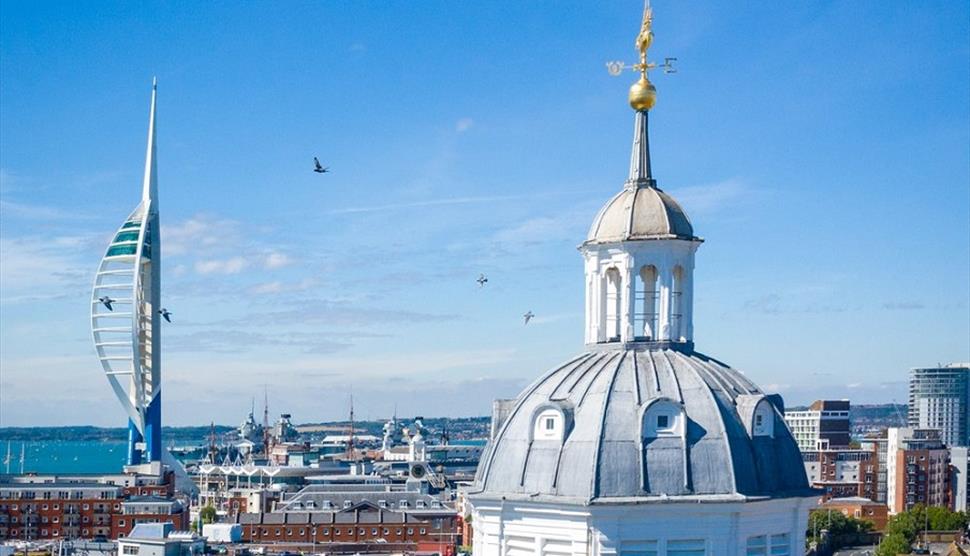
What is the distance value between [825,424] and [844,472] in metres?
26.1

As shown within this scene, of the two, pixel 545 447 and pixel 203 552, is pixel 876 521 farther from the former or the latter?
pixel 545 447

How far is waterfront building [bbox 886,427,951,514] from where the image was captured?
13862cm

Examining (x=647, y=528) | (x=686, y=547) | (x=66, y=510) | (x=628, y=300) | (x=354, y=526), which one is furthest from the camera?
(x=66, y=510)

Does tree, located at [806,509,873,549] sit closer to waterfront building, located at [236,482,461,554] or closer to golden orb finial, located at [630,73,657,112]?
waterfront building, located at [236,482,461,554]

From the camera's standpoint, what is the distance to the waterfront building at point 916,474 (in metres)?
139

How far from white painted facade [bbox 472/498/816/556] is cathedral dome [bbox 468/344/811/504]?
0.20 meters

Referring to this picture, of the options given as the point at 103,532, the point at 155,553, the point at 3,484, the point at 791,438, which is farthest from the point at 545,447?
the point at 3,484

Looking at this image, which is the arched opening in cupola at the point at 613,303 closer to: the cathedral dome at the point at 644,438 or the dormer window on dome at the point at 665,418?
the cathedral dome at the point at 644,438

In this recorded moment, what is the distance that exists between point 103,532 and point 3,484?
1346cm

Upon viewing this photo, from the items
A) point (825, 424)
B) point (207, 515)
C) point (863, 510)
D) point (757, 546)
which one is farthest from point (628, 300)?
point (825, 424)

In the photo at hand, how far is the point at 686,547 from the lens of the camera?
2250 centimetres

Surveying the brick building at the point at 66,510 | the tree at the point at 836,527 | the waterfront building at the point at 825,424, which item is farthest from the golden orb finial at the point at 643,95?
the waterfront building at the point at 825,424

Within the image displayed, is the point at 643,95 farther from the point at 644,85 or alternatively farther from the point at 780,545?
the point at 780,545

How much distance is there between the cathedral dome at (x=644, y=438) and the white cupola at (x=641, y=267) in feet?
1.72
